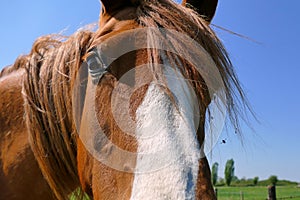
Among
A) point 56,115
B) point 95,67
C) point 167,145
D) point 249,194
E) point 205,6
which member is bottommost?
point 249,194

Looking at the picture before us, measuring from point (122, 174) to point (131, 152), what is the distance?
0.10 m

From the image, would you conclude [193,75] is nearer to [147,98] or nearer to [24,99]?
[147,98]

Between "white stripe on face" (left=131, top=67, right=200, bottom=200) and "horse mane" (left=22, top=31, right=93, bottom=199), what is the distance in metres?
0.79

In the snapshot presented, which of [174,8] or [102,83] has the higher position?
[174,8]

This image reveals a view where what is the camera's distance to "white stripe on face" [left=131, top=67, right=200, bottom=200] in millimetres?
1302

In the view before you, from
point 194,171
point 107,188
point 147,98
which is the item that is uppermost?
point 147,98

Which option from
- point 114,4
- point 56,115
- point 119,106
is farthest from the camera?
point 56,115

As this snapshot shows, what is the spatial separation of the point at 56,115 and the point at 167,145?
42.8 inches

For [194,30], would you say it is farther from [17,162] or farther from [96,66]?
[17,162]

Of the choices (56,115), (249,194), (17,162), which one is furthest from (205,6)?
(249,194)

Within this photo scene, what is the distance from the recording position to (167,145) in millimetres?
1374

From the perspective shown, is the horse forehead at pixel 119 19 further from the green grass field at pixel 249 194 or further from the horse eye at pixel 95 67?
the green grass field at pixel 249 194

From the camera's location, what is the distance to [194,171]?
133cm

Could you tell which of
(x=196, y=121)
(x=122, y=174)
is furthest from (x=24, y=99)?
(x=196, y=121)
